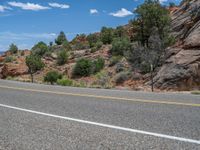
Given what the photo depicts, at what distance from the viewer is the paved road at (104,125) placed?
16.6 feet

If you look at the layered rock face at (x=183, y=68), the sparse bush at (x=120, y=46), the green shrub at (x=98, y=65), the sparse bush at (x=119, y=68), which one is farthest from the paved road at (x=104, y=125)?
the sparse bush at (x=120, y=46)

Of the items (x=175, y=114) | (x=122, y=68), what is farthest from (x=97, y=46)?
(x=175, y=114)

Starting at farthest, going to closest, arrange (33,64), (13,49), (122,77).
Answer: (13,49)
(33,64)
(122,77)

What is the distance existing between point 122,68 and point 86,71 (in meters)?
5.63

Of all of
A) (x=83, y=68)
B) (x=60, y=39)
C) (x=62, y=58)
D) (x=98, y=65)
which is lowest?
(x=83, y=68)

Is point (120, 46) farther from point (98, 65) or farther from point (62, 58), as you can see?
point (62, 58)

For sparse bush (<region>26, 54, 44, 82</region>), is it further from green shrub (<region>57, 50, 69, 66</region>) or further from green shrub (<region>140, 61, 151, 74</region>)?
green shrub (<region>140, 61, 151, 74</region>)

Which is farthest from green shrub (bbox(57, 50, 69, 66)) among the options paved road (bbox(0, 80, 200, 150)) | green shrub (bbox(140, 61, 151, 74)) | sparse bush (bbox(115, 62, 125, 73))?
paved road (bbox(0, 80, 200, 150))

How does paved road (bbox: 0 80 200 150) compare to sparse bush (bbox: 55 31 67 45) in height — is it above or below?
below

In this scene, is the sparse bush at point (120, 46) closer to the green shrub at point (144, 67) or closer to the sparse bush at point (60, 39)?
the green shrub at point (144, 67)

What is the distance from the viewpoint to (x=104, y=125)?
6371mm

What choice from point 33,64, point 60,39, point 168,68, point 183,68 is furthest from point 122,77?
point 60,39

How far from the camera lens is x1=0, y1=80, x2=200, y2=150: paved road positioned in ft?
16.6

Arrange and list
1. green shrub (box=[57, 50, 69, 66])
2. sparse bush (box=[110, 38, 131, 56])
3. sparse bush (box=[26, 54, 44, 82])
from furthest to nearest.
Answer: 1. green shrub (box=[57, 50, 69, 66])
2. sparse bush (box=[26, 54, 44, 82])
3. sparse bush (box=[110, 38, 131, 56])
